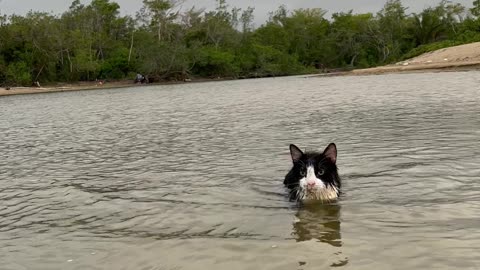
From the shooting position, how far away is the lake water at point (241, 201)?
524cm

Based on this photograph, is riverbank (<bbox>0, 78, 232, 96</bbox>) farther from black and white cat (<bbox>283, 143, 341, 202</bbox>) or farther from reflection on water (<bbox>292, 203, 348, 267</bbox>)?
reflection on water (<bbox>292, 203, 348, 267</bbox>)

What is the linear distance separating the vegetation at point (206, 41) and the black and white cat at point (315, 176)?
69.9 meters

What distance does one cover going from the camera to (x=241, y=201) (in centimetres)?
754

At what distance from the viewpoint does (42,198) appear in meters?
8.19

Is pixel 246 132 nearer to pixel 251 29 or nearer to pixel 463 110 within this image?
pixel 463 110

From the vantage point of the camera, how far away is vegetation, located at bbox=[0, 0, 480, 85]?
251 ft

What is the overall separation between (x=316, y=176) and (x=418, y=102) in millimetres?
13907

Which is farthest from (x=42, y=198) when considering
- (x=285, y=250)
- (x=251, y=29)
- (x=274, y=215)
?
(x=251, y=29)

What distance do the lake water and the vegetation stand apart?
2550 inches

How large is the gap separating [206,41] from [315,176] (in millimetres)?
98404

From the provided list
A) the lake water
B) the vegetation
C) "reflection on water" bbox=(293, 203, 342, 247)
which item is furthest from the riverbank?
"reflection on water" bbox=(293, 203, 342, 247)

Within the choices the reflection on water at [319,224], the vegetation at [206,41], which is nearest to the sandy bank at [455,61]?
the vegetation at [206,41]

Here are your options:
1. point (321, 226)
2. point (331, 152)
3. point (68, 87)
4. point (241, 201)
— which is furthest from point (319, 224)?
point (68, 87)

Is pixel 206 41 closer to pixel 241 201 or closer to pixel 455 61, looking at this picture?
pixel 455 61
